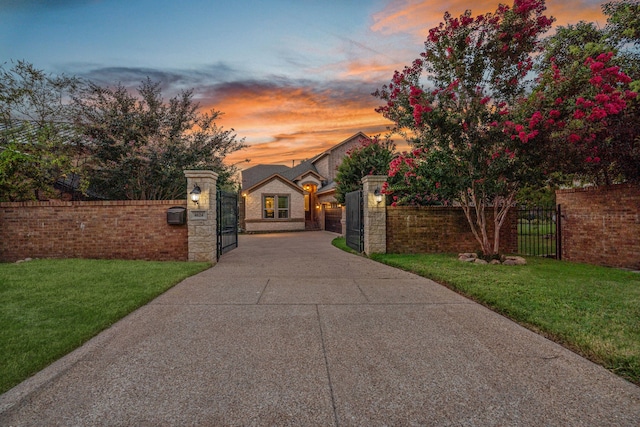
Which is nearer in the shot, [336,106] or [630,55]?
[630,55]

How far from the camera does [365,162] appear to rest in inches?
602

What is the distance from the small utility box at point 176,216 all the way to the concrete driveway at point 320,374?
4.31 m

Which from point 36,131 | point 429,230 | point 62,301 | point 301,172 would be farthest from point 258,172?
point 62,301

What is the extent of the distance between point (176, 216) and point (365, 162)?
9.38 m

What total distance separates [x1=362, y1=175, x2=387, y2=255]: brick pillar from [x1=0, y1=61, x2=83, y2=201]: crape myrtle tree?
9.24 metres

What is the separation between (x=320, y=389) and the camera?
255 cm

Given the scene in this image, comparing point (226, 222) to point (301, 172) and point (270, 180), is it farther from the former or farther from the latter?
point (301, 172)

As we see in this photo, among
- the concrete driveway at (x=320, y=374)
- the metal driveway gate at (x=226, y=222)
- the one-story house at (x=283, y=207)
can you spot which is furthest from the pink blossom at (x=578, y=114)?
the one-story house at (x=283, y=207)

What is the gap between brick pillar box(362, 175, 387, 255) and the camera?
10234 millimetres

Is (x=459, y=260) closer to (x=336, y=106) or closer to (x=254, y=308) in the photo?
(x=254, y=308)

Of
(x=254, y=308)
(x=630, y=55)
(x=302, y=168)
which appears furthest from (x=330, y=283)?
(x=302, y=168)

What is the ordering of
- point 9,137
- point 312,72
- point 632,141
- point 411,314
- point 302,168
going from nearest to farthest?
point 411,314 → point 632,141 → point 9,137 → point 312,72 → point 302,168

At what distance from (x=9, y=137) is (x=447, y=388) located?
1390 cm

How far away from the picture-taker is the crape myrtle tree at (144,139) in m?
11.5
